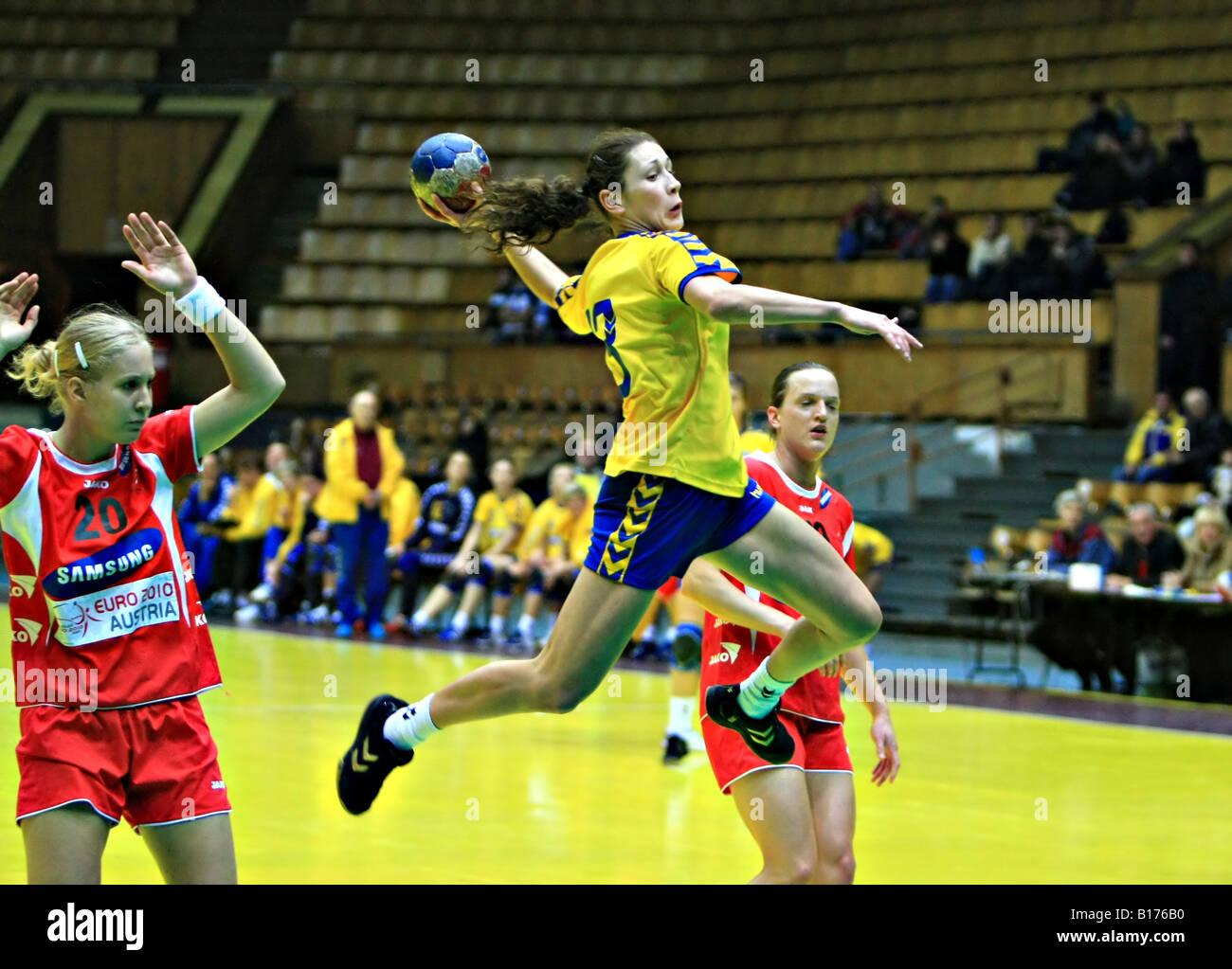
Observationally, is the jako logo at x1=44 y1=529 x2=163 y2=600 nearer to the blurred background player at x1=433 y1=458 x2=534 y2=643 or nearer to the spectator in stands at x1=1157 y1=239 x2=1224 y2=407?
the blurred background player at x1=433 y1=458 x2=534 y2=643

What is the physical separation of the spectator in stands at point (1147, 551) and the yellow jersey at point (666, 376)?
7.70m

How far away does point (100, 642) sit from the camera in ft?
11.7

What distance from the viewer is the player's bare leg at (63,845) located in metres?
3.42

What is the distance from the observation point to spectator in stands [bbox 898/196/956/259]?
17.4 metres

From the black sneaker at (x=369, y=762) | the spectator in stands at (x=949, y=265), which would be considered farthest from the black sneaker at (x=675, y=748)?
the spectator in stands at (x=949, y=265)

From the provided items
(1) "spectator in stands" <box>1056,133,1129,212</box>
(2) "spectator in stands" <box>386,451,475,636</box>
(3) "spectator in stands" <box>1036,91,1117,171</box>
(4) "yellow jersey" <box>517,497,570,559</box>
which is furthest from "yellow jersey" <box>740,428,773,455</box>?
(3) "spectator in stands" <box>1036,91,1117,171</box>

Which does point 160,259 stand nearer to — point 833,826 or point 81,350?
point 81,350

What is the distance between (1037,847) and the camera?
22.4 ft

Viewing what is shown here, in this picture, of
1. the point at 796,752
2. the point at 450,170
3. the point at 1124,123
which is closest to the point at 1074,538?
the point at 1124,123

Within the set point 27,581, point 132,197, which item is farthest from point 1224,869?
point 132,197

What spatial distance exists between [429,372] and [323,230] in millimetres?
3659

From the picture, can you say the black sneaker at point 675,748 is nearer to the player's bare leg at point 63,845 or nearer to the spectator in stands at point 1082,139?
the player's bare leg at point 63,845

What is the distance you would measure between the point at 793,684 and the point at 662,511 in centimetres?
67

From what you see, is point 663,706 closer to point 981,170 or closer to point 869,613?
point 869,613
